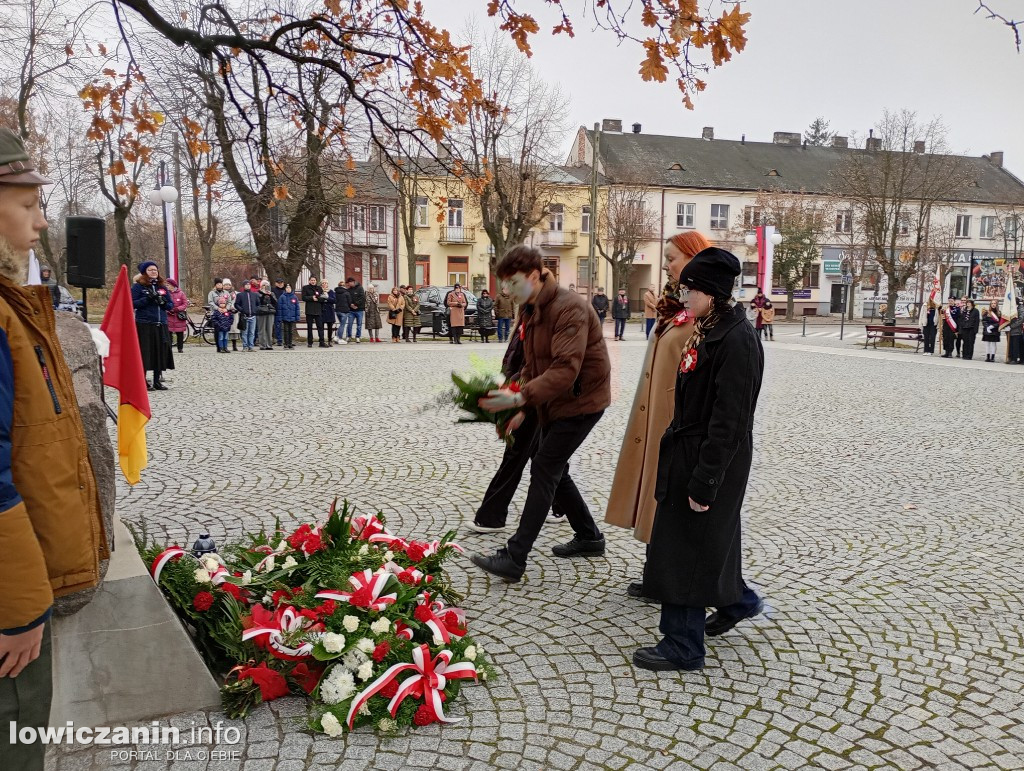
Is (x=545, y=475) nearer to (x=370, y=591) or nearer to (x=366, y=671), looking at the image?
(x=370, y=591)

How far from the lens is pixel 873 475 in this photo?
7.31 meters

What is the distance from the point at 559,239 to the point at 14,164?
52.3 m

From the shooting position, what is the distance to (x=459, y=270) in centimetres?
5212

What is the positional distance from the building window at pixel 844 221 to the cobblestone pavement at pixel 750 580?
41815mm

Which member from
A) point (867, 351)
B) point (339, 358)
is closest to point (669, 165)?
point (867, 351)

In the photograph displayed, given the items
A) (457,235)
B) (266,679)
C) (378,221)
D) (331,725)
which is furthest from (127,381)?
(378,221)

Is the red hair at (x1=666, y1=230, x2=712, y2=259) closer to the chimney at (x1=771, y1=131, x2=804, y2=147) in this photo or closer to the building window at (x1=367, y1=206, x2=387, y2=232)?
the building window at (x1=367, y1=206, x2=387, y2=232)

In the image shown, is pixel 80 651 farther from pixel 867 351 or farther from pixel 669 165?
pixel 669 165

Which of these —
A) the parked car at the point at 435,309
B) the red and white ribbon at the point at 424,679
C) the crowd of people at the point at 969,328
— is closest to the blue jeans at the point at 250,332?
the parked car at the point at 435,309

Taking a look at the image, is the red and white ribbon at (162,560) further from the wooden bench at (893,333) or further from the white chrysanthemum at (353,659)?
the wooden bench at (893,333)

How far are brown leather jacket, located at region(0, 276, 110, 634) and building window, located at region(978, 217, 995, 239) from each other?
67209 mm

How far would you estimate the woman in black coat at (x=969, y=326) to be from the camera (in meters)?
21.1

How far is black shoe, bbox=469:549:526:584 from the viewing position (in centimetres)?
449

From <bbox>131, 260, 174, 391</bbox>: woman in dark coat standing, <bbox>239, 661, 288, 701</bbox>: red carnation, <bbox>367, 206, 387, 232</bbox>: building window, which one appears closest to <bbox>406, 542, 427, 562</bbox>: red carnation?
<bbox>239, 661, 288, 701</bbox>: red carnation
